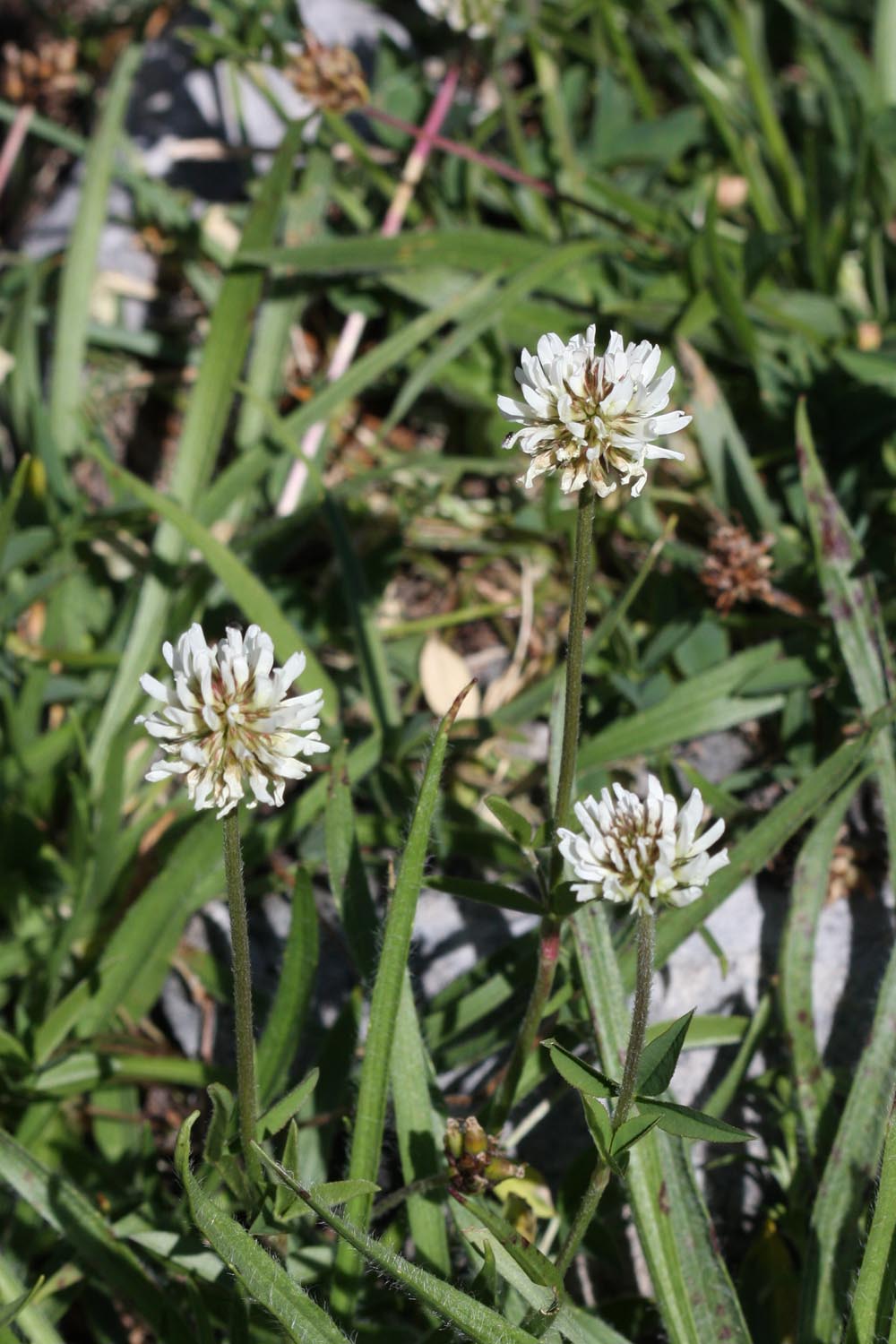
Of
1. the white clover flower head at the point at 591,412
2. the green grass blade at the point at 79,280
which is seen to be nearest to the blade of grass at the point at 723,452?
the white clover flower head at the point at 591,412

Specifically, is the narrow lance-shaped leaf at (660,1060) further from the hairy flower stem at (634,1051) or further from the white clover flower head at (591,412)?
the white clover flower head at (591,412)

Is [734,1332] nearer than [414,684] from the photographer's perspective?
Yes

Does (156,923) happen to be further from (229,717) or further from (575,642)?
(575,642)

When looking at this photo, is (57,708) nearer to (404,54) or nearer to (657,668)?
(657,668)

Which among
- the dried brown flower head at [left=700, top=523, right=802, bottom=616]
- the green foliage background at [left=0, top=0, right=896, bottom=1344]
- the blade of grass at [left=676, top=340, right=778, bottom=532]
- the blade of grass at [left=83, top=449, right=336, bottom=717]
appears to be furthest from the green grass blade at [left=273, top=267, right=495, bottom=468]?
the dried brown flower head at [left=700, top=523, right=802, bottom=616]

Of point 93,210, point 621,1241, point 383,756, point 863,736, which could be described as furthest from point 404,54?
point 621,1241

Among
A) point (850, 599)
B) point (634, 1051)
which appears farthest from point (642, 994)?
point (850, 599)

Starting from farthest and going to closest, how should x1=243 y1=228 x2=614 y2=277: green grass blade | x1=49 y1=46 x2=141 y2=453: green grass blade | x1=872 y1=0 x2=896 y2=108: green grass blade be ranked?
x1=872 y1=0 x2=896 y2=108: green grass blade
x1=49 y1=46 x2=141 y2=453: green grass blade
x1=243 y1=228 x2=614 y2=277: green grass blade

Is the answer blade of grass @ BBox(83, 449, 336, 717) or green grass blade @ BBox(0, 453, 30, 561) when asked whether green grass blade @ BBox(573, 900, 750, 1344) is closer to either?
blade of grass @ BBox(83, 449, 336, 717)
